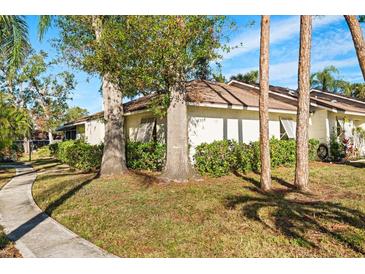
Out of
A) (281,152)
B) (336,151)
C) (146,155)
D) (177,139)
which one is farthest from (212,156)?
(336,151)

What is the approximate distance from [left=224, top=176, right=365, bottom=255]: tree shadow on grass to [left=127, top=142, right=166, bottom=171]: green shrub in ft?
18.1

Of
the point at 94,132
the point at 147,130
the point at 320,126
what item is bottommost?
the point at 147,130

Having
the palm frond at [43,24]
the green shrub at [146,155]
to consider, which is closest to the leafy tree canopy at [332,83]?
the green shrub at [146,155]

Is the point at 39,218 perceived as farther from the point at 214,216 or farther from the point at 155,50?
the point at 155,50

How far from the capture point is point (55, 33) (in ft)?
48.1

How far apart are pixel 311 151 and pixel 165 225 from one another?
13036mm

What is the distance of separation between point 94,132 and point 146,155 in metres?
9.98

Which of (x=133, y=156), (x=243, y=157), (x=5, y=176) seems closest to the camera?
(x=243, y=157)

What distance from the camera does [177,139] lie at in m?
11.3

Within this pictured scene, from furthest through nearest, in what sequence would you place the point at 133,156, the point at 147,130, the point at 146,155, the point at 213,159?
the point at 147,130 → the point at 133,156 → the point at 146,155 → the point at 213,159

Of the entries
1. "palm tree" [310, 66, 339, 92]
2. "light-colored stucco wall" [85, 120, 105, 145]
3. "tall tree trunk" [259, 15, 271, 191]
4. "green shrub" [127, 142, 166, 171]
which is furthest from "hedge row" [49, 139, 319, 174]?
"palm tree" [310, 66, 339, 92]

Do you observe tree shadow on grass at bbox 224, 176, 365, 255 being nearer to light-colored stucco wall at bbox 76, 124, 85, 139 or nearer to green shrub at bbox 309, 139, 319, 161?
green shrub at bbox 309, 139, 319, 161

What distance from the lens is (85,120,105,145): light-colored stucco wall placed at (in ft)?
71.4
